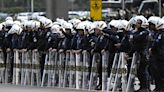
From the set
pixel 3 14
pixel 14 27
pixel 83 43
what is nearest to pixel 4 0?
pixel 3 14

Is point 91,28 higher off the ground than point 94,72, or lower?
higher

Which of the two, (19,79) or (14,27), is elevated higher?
(14,27)

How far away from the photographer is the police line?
48.0 ft

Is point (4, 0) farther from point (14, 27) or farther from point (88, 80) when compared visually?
point (88, 80)

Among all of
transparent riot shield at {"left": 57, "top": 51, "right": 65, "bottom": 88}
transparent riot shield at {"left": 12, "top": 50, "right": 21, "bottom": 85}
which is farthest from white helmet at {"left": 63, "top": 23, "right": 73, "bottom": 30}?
transparent riot shield at {"left": 12, "top": 50, "right": 21, "bottom": 85}

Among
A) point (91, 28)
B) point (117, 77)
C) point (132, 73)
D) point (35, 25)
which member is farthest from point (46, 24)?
point (132, 73)

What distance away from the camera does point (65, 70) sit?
623 inches

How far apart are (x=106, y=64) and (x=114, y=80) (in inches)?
19.8

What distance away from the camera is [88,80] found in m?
15.5

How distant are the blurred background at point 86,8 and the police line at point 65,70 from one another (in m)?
5.80

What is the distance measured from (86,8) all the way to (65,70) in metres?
13.7

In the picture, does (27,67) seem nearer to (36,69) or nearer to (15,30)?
(36,69)

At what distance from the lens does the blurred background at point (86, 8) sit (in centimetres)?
2517

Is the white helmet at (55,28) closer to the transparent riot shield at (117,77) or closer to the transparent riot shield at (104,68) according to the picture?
the transparent riot shield at (104,68)
